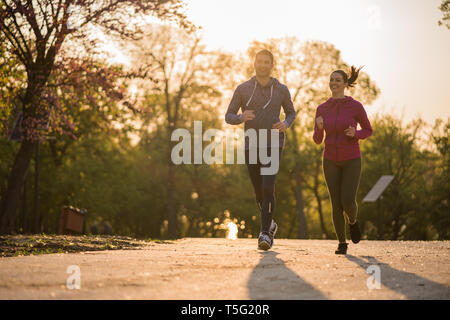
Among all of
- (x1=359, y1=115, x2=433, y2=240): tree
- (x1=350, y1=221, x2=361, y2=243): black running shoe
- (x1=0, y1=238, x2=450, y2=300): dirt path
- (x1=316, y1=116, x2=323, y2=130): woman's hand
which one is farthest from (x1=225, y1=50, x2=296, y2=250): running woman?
(x1=359, y1=115, x2=433, y2=240): tree

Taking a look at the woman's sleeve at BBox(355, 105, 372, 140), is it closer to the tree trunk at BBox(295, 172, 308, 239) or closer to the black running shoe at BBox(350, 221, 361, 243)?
the black running shoe at BBox(350, 221, 361, 243)

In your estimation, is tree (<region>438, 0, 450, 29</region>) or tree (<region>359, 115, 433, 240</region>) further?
tree (<region>359, 115, 433, 240</region>)

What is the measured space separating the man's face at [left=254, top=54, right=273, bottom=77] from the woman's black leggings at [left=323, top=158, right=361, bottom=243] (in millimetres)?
1422

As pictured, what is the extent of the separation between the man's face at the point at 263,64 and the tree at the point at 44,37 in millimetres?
7846

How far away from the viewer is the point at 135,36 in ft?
54.8

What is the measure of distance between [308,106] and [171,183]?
35.1ft

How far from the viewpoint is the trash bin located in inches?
876

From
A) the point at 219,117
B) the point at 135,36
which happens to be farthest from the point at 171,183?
the point at 135,36

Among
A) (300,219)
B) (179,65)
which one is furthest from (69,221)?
(300,219)

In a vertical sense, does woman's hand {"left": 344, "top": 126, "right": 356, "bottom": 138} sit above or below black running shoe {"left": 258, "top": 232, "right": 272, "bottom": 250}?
above

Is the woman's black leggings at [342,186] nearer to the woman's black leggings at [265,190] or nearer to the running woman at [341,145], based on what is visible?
the running woman at [341,145]

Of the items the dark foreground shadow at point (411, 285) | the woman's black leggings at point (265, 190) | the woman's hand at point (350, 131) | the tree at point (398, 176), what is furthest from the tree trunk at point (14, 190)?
the tree at point (398, 176)

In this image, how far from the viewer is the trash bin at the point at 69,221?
2225 cm
